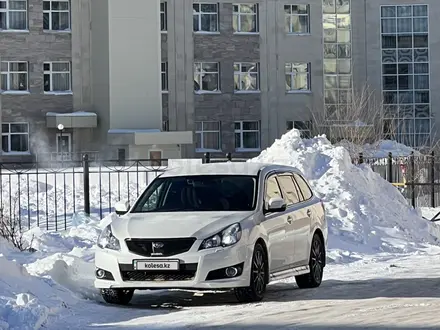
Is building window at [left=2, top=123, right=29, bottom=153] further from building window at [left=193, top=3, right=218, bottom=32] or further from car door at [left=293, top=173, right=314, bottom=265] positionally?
car door at [left=293, top=173, right=314, bottom=265]

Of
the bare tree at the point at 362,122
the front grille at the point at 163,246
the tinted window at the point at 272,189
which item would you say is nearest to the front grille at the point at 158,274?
the front grille at the point at 163,246

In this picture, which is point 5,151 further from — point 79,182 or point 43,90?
point 79,182

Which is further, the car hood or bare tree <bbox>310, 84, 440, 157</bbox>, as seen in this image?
bare tree <bbox>310, 84, 440, 157</bbox>

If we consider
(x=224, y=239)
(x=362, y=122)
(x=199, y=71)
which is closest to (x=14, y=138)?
(x=199, y=71)

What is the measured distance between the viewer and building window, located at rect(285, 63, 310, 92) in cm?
6338

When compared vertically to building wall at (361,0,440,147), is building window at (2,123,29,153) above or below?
below

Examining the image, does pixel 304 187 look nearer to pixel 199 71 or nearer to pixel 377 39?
pixel 199 71

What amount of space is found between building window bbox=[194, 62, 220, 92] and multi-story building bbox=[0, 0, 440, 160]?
0.06 m

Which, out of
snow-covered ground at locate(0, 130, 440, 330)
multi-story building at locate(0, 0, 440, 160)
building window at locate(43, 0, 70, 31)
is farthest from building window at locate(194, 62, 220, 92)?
snow-covered ground at locate(0, 130, 440, 330)

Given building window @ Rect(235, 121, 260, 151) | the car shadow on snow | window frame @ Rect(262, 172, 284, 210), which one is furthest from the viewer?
building window @ Rect(235, 121, 260, 151)

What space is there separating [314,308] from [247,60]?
50.9m

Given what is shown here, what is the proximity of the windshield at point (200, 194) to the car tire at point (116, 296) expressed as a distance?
1.13 m

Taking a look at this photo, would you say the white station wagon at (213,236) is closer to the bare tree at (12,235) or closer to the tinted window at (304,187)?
the tinted window at (304,187)

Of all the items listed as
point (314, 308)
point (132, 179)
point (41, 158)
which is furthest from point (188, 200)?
point (41, 158)
